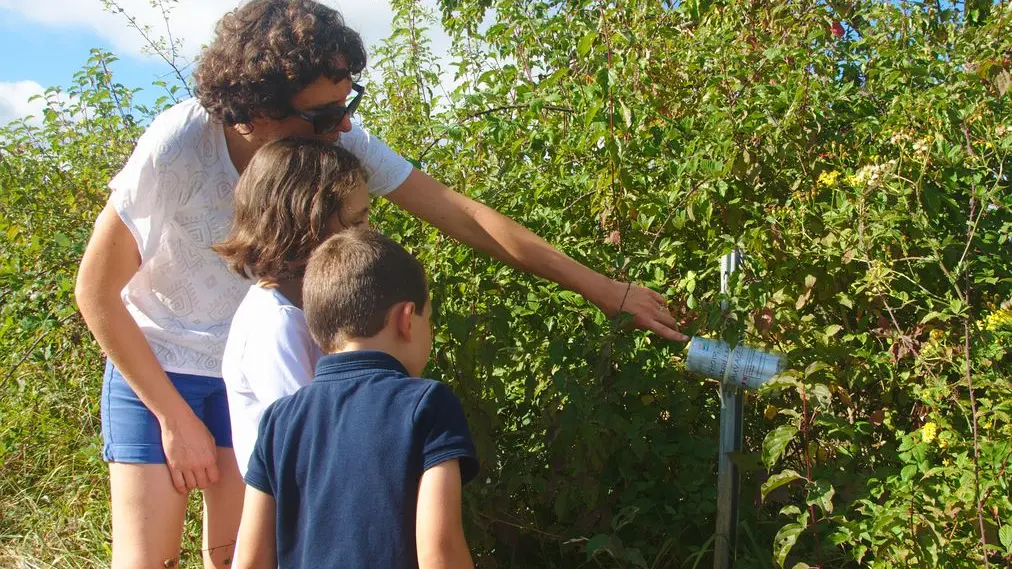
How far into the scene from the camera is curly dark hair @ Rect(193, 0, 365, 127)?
1.93 meters

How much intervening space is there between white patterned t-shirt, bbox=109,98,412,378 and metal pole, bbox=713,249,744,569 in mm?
1088

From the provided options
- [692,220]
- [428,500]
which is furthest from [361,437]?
[692,220]

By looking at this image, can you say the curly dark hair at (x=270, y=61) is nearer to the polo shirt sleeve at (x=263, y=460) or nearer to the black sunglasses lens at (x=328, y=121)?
the black sunglasses lens at (x=328, y=121)

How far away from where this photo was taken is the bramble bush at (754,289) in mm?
2133

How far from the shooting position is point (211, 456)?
200 cm

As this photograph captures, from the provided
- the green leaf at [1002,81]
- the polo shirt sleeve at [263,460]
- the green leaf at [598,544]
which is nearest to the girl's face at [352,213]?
the polo shirt sleeve at [263,460]

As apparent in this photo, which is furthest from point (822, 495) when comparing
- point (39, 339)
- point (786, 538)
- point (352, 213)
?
point (39, 339)

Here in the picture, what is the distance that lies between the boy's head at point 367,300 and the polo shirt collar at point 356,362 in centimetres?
4

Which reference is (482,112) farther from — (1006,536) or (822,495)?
(1006,536)

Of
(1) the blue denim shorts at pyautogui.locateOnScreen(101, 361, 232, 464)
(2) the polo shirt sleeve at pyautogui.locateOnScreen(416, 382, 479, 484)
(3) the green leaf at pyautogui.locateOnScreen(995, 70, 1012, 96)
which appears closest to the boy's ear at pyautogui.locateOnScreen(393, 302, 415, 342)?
(2) the polo shirt sleeve at pyautogui.locateOnScreen(416, 382, 479, 484)

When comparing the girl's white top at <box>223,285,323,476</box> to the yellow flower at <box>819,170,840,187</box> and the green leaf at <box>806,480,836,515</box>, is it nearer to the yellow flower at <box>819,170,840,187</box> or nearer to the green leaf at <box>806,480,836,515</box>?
the green leaf at <box>806,480,836,515</box>

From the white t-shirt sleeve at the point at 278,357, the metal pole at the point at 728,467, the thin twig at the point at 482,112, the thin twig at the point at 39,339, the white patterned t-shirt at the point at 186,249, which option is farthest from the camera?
the thin twig at the point at 39,339

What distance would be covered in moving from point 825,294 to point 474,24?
2.03 metres

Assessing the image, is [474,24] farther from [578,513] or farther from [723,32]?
[578,513]
